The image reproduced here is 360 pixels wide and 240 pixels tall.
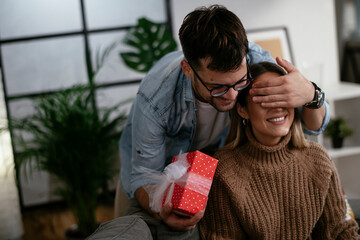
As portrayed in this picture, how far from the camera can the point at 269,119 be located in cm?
154

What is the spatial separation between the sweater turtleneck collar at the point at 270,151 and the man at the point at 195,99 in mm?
151

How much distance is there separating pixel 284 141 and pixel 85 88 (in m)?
1.62

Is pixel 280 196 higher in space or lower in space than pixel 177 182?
lower

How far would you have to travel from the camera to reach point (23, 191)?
150 inches

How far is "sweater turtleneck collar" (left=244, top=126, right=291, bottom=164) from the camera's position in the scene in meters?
1.58

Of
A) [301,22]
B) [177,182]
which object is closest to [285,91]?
[177,182]

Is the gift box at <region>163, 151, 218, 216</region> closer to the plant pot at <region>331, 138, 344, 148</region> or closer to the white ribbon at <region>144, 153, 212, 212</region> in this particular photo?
the white ribbon at <region>144, 153, 212, 212</region>

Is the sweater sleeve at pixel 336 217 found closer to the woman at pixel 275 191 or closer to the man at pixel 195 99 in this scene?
the woman at pixel 275 191

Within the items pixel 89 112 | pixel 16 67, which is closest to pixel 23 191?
pixel 16 67

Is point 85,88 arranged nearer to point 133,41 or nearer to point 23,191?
point 133,41

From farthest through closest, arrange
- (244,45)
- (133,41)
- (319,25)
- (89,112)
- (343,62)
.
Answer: (343,62) → (319,25) → (133,41) → (89,112) → (244,45)

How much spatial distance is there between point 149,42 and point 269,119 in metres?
1.72

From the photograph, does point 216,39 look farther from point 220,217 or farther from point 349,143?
point 349,143

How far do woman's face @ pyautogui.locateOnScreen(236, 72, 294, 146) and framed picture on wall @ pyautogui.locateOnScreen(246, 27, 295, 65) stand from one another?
5.88 ft
